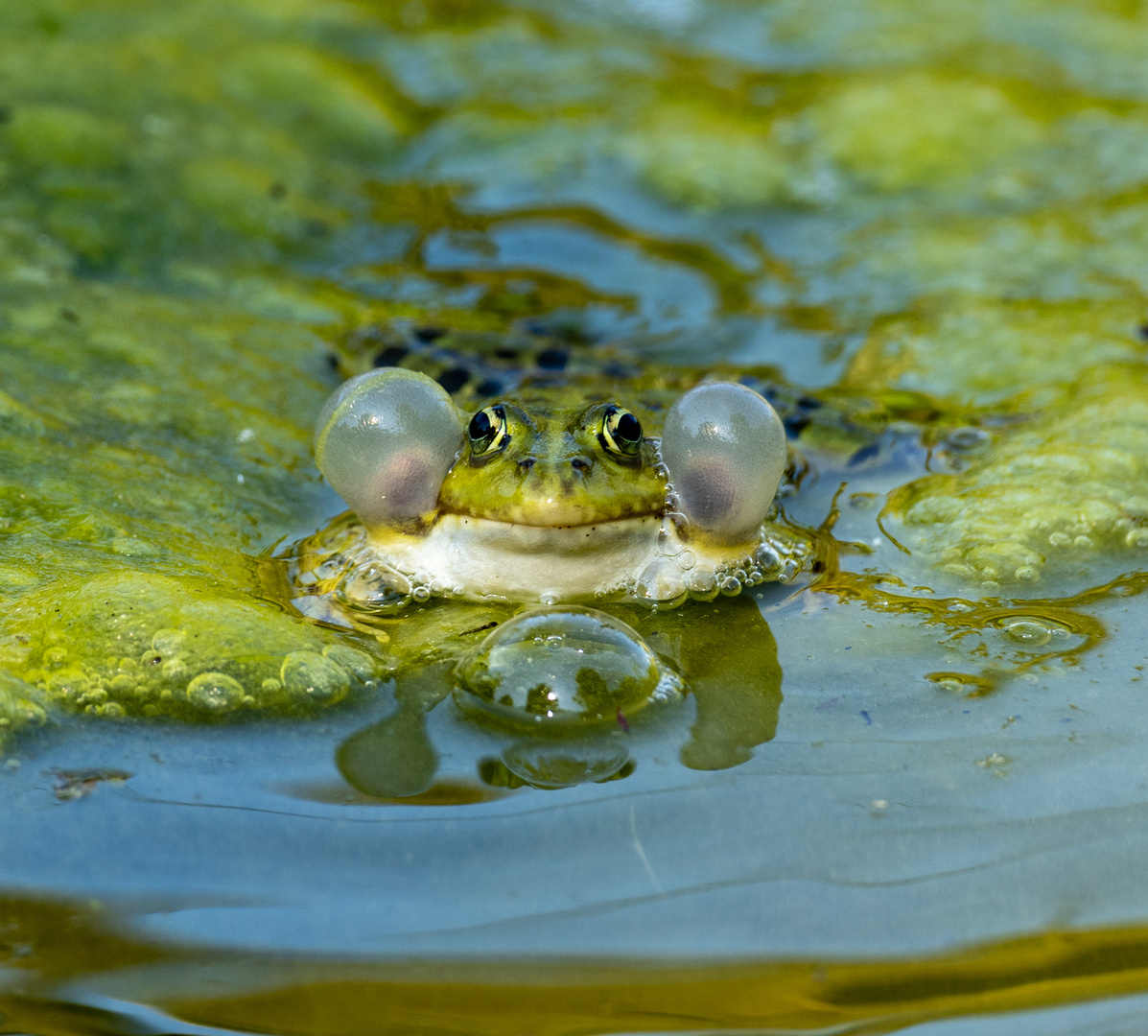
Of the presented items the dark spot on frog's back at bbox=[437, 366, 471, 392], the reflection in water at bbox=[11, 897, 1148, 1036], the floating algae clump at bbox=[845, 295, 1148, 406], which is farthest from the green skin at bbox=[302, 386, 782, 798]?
the floating algae clump at bbox=[845, 295, 1148, 406]

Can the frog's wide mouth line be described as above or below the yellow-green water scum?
below

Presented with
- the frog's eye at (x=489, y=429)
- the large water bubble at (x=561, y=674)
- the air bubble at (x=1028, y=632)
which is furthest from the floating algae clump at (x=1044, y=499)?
the frog's eye at (x=489, y=429)

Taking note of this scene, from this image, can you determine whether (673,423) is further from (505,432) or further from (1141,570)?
(1141,570)

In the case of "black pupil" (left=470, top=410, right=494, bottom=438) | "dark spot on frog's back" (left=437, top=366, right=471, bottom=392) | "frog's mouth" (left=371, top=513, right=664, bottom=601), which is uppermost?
"dark spot on frog's back" (left=437, top=366, right=471, bottom=392)

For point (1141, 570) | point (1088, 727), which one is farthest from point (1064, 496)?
point (1088, 727)

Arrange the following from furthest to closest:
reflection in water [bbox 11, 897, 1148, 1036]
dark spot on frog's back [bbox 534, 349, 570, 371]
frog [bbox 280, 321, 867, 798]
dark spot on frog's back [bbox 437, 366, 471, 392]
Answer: dark spot on frog's back [bbox 534, 349, 570, 371] < dark spot on frog's back [bbox 437, 366, 471, 392] < frog [bbox 280, 321, 867, 798] < reflection in water [bbox 11, 897, 1148, 1036]

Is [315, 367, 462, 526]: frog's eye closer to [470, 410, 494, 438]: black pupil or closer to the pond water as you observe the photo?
[470, 410, 494, 438]: black pupil

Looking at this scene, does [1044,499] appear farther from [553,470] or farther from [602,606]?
[553,470]

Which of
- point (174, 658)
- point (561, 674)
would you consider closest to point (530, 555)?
point (561, 674)
